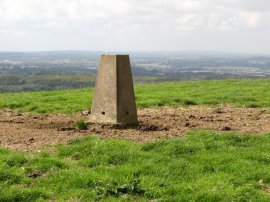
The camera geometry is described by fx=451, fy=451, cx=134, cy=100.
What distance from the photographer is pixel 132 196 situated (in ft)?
25.8

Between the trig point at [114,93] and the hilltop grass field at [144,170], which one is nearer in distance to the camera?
the hilltop grass field at [144,170]

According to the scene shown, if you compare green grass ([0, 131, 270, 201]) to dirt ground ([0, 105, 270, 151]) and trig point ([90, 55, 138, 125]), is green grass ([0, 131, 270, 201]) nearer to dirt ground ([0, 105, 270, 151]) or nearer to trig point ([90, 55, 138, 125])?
dirt ground ([0, 105, 270, 151])

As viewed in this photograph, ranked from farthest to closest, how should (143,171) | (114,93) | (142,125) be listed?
(142,125)
(114,93)
(143,171)

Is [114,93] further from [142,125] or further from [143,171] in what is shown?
[143,171]

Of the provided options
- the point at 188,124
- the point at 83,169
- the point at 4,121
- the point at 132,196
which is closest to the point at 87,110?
the point at 4,121

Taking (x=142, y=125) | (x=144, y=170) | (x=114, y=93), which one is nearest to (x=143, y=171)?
(x=144, y=170)

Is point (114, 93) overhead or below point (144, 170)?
overhead

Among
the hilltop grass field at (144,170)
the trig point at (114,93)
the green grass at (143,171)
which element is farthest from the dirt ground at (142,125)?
the green grass at (143,171)

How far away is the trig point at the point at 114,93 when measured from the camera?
1343 centimetres

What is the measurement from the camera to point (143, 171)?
9.11 meters

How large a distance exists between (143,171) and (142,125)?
190 inches

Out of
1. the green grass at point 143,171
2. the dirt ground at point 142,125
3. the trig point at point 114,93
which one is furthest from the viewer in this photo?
the trig point at point 114,93

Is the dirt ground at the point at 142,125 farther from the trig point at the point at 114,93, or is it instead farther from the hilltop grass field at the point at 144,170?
the hilltop grass field at the point at 144,170

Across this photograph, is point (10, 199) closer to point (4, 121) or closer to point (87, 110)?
point (4, 121)
